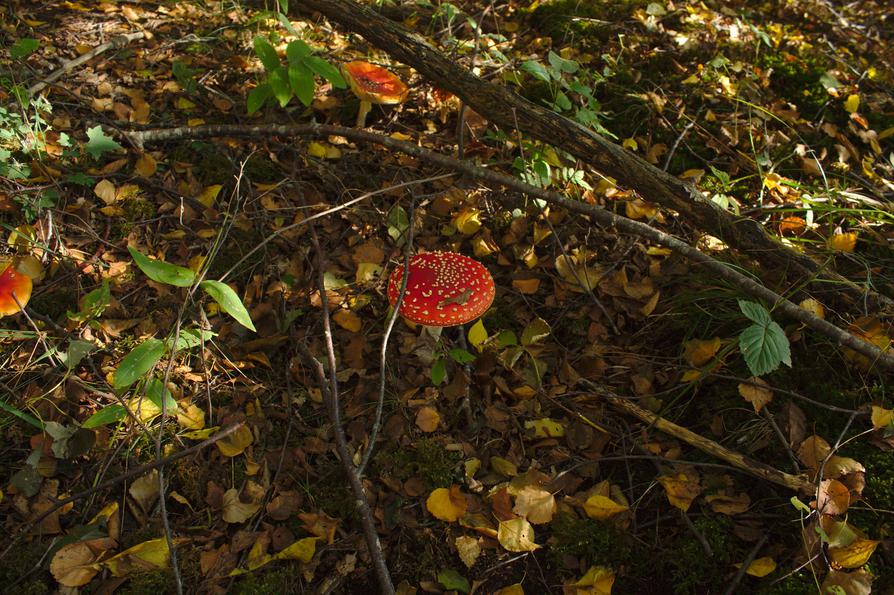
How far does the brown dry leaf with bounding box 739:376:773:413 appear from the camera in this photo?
236cm

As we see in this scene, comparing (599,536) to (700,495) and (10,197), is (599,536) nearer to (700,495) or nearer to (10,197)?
(700,495)

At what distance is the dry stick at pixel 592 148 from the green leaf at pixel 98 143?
1.58m

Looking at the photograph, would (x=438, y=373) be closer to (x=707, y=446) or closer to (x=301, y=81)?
(x=707, y=446)

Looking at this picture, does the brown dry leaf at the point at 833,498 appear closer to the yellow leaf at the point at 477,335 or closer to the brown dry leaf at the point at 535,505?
the brown dry leaf at the point at 535,505

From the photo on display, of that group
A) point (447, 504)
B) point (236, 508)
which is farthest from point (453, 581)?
point (236, 508)

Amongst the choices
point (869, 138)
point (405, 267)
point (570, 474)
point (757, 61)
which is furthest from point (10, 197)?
point (869, 138)

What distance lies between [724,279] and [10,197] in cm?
377

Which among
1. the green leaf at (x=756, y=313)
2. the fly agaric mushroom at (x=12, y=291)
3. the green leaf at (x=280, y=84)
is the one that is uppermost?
the green leaf at (x=280, y=84)

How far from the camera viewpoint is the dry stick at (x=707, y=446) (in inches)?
83.4

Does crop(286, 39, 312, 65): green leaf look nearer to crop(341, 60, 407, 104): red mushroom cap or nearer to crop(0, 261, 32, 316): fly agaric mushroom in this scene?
crop(341, 60, 407, 104): red mushroom cap

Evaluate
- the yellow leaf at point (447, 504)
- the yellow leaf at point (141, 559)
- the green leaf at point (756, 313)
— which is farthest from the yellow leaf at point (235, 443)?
the green leaf at point (756, 313)

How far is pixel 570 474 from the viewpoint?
248cm

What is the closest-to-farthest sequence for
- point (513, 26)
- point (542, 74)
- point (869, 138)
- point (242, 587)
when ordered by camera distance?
point (242, 587) < point (542, 74) < point (869, 138) < point (513, 26)

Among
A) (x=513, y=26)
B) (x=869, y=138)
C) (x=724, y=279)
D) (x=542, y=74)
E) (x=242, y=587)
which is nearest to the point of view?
(x=242, y=587)
